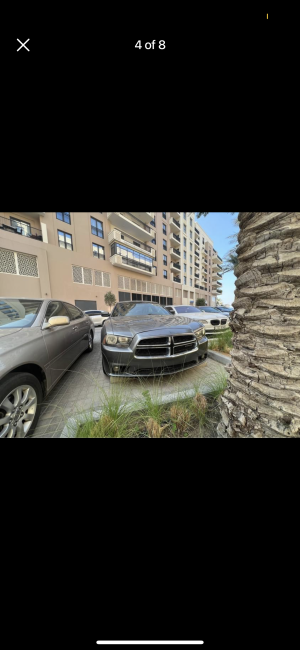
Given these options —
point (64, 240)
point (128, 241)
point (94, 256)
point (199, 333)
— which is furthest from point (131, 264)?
point (199, 333)

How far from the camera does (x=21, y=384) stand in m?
1.57

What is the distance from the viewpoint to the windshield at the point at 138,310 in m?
3.48

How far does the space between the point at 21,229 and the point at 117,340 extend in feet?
37.5

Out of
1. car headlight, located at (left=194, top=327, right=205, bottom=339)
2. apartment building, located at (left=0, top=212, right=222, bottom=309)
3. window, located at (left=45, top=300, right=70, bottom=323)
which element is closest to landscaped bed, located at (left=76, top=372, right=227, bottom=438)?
car headlight, located at (left=194, top=327, right=205, bottom=339)

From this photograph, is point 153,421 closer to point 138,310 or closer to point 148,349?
point 148,349

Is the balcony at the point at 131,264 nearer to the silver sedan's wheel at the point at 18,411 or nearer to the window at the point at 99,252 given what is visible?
the window at the point at 99,252

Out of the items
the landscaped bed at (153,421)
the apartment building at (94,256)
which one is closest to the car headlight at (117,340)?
the landscaped bed at (153,421)

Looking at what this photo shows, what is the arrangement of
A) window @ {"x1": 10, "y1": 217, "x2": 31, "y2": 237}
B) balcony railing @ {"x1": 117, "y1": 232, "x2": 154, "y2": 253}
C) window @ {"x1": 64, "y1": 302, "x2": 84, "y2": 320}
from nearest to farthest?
window @ {"x1": 64, "y1": 302, "x2": 84, "y2": 320}, window @ {"x1": 10, "y1": 217, "x2": 31, "y2": 237}, balcony railing @ {"x1": 117, "y1": 232, "x2": 154, "y2": 253}

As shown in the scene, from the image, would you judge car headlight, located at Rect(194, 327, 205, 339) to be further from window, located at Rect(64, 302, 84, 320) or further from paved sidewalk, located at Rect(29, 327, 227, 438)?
window, located at Rect(64, 302, 84, 320)

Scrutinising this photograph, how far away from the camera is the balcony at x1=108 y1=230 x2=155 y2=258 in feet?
48.0

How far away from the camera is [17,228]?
9641mm
